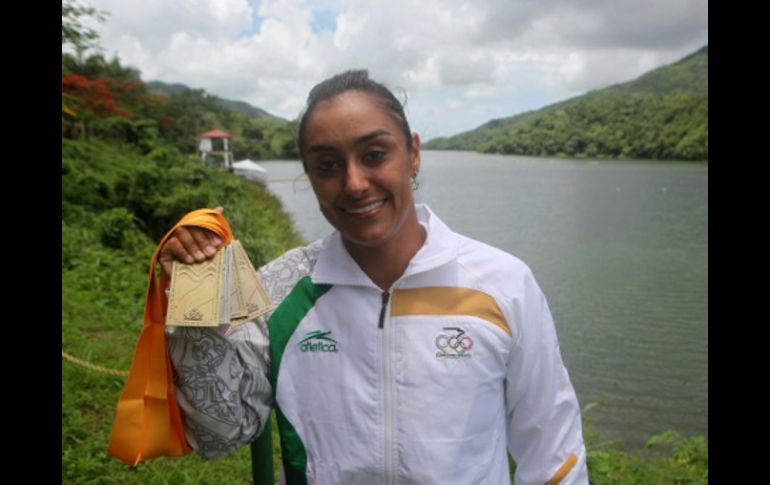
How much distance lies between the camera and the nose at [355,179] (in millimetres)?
1478

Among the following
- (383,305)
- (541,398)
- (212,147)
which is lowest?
(541,398)

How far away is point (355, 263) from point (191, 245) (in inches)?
16.3

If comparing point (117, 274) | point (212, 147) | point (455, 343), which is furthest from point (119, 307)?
point (212, 147)

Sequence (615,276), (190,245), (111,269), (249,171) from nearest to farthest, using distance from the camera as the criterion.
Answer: (190,245) < (111,269) < (615,276) < (249,171)

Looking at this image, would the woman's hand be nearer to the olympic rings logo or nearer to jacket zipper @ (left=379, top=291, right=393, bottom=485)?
jacket zipper @ (left=379, top=291, right=393, bottom=485)

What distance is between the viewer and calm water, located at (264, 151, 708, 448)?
805cm

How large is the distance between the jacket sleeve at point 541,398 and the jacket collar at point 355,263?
0.22 metres

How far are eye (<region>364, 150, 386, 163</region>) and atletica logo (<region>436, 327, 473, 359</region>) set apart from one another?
0.47m

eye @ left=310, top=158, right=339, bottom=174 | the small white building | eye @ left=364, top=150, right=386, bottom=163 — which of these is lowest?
eye @ left=310, top=158, right=339, bottom=174

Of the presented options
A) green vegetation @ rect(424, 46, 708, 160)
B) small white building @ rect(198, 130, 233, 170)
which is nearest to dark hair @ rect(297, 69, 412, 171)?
small white building @ rect(198, 130, 233, 170)

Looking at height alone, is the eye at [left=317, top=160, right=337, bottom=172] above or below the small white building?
below

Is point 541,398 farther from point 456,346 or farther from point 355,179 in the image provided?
point 355,179

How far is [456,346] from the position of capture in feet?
5.00

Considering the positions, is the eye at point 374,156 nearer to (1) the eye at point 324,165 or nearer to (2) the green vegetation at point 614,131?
(1) the eye at point 324,165
